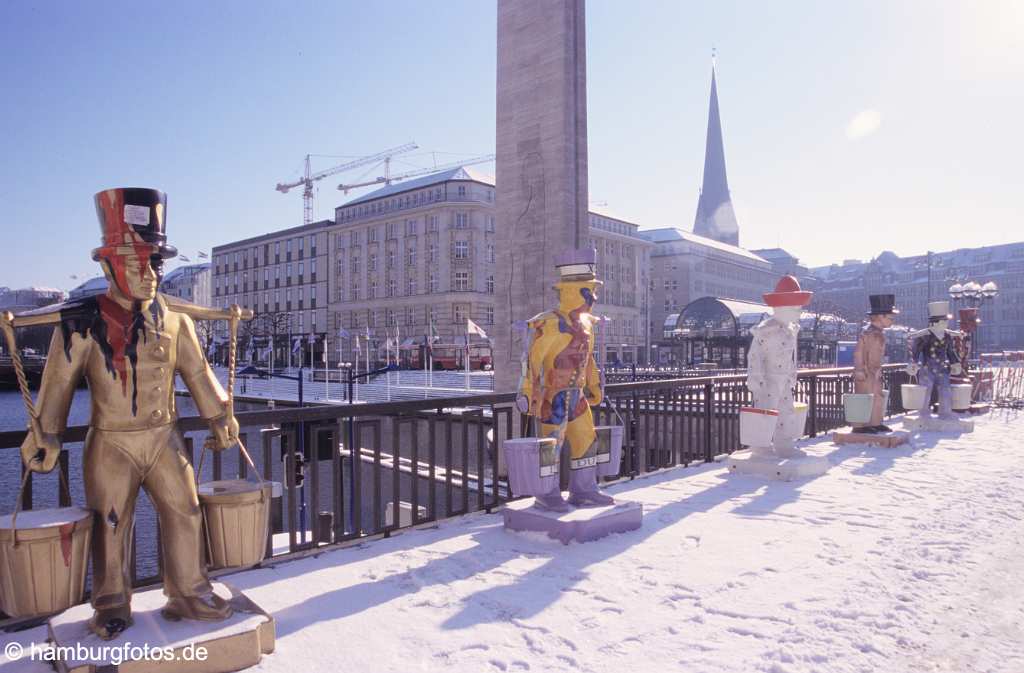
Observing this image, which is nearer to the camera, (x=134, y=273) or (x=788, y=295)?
(x=134, y=273)

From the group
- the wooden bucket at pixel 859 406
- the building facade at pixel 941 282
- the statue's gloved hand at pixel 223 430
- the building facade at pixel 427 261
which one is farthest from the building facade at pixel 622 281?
the statue's gloved hand at pixel 223 430

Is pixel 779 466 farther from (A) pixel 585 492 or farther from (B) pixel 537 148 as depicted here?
(B) pixel 537 148

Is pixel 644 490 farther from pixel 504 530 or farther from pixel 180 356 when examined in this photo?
pixel 180 356

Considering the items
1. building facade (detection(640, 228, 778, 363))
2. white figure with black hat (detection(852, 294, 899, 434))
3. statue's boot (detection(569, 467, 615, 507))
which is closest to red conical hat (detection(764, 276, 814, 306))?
white figure with black hat (detection(852, 294, 899, 434))

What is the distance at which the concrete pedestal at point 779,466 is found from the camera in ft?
23.5

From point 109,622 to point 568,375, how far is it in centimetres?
314

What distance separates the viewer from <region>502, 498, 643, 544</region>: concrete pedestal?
4.71 meters

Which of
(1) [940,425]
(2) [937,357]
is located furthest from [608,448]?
(2) [937,357]

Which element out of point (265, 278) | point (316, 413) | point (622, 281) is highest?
point (265, 278)

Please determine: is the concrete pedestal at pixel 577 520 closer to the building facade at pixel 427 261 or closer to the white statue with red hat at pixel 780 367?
the white statue with red hat at pixel 780 367

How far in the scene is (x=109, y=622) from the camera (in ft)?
9.08

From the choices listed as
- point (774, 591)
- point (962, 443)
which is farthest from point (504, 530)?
point (962, 443)

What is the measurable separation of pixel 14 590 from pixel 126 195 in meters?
1.60

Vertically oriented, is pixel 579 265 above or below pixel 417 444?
above
